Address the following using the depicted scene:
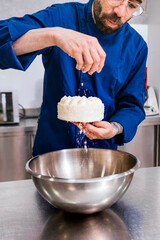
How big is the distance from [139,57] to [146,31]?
1996 millimetres

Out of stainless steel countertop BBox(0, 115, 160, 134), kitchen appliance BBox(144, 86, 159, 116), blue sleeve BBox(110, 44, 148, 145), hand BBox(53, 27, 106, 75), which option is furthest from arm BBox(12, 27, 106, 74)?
kitchen appliance BBox(144, 86, 159, 116)

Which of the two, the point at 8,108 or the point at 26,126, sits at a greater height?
the point at 8,108

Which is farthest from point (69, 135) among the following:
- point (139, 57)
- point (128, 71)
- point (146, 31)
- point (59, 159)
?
point (146, 31)

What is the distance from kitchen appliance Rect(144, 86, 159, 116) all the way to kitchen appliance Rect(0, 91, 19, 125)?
1442 mm

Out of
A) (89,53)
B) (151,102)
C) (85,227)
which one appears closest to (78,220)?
(85,227)

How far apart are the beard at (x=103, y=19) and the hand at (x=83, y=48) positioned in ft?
1.32

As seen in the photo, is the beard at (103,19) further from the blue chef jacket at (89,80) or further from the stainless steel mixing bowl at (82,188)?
the stainless steel mixing bowl at (82,188)

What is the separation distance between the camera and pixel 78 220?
2.86ft

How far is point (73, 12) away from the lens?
1.44 m

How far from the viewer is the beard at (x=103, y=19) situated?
1.29 metres

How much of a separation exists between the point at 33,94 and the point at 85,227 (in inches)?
93.0

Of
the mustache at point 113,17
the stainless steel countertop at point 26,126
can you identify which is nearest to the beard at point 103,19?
the mustache at point 113,17

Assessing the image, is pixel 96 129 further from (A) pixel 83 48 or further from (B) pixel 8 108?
(B) pixel 8 108

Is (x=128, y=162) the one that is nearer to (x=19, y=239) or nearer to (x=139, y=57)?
(x=19, y=239)
